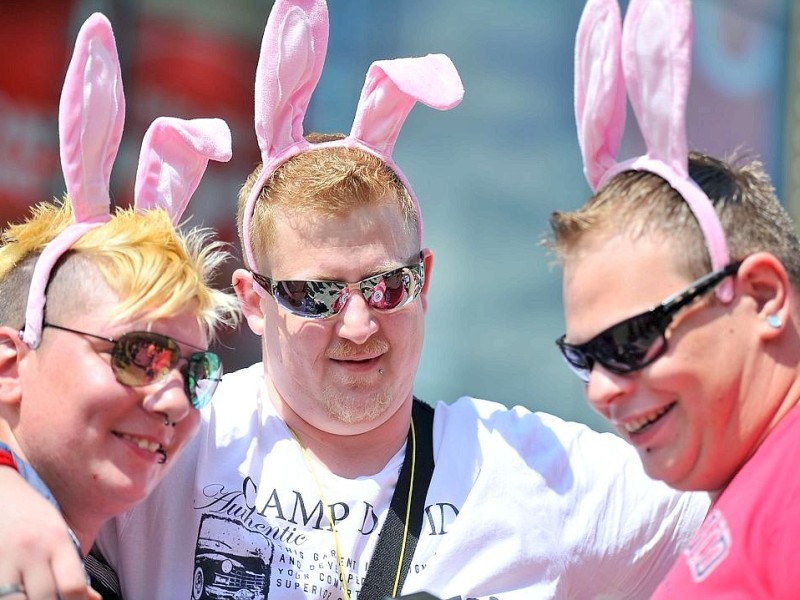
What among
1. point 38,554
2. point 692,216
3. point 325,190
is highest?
point 325,190

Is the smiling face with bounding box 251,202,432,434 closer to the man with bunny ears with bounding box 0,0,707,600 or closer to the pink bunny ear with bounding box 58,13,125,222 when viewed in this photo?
the man with bunny ears with bounding box 0,0,707,600

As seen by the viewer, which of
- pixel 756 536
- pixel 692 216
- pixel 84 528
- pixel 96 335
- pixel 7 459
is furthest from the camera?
pixel 84 528

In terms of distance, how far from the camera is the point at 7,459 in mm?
2320

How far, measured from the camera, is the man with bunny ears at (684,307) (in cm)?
205

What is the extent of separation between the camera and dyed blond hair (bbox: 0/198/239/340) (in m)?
2.50

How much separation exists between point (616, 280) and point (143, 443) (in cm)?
113

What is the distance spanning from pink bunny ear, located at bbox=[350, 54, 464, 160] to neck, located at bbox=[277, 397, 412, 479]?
81 centimetres

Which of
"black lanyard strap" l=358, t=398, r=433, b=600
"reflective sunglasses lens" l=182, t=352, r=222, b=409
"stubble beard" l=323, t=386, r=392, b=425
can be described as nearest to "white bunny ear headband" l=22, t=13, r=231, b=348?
"reflective sunglasses lens" l=182, t=352, r=222, b=409

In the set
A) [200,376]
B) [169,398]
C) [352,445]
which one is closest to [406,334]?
[352,445]

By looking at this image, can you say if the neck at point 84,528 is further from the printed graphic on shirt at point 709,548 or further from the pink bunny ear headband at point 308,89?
the printed graphic on shirt at point 709,548

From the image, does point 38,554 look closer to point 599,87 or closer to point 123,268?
point 123,268

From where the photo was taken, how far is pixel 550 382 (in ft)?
18.6

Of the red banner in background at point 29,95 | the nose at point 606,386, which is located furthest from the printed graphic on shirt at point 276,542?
the red banner in background at point 29,95

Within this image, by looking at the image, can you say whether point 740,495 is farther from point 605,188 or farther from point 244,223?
point 244,223
